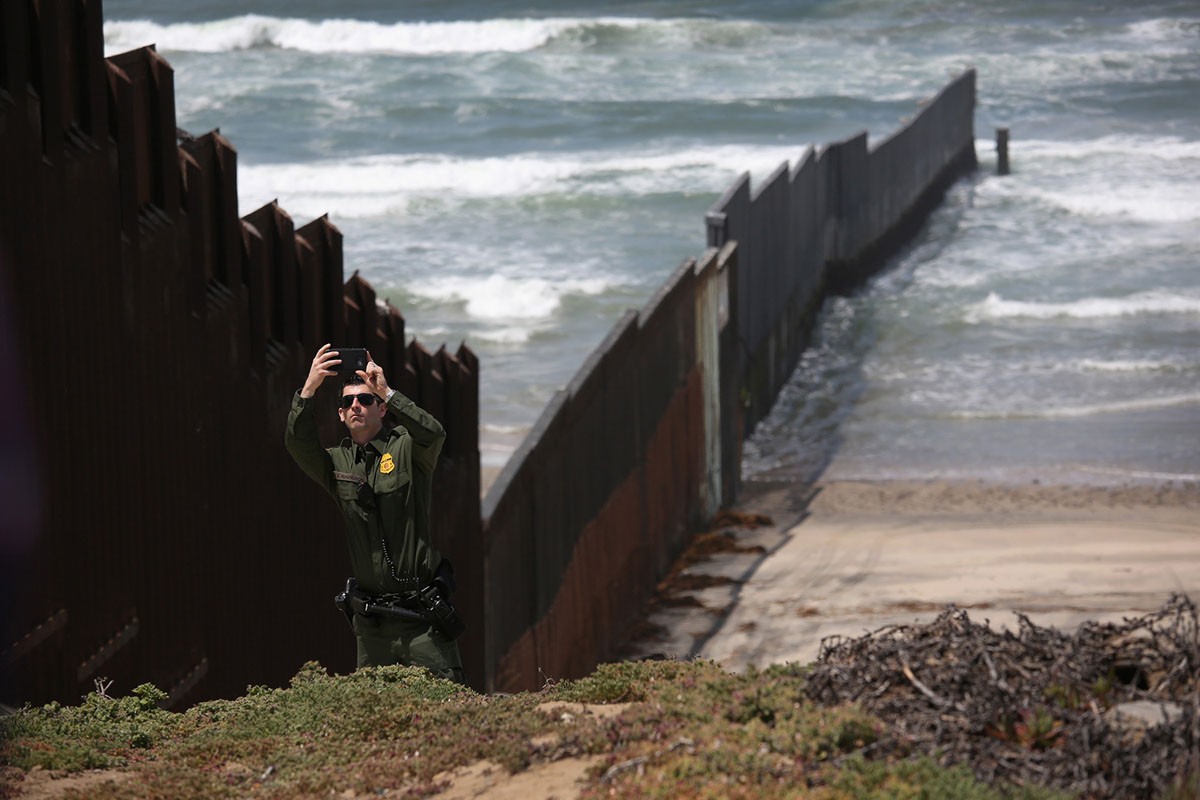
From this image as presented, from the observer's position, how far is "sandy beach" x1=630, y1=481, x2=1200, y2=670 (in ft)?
41.1

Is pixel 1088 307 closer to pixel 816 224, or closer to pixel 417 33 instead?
pixel 816 224

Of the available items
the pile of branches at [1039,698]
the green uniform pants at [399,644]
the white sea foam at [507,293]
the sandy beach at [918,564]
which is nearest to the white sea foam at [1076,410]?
the sandy beach at [918,564]

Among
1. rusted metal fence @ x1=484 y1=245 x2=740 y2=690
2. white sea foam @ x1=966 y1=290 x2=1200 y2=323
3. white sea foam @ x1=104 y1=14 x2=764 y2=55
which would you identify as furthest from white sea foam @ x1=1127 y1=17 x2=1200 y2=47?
Result: rusted metal fence @ x1=484 y1=245 x2=740 y2=690

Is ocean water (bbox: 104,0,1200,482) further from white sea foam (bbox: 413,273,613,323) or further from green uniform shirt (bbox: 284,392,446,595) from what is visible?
green uniform shirt (bbox: 284,392,446,595)

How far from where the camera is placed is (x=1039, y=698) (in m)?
4.91

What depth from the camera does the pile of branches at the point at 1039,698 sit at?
461 cm

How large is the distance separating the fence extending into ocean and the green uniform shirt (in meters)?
1.01

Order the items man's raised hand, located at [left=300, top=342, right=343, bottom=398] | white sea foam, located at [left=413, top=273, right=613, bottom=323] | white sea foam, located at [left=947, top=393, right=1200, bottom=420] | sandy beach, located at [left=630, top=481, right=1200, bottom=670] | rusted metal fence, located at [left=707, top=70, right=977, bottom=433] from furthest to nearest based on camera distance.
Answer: white sea foam, located at [left=413, top=273, right=613, bottom=323], white sea foam, located at [left=947, top=393, right=1200, bottom=420], rusted metal fence, located at [left=707, top=70, right=977, bottom=433], sandy beach, located at [left=630, top=481, right=1200, bottom=670], man's raised hand, located at [left=300, top=342, right=343, bottom=398]

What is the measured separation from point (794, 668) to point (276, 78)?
158 ft

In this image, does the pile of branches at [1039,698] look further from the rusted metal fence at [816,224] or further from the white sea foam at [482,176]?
the white sea foam at [482,176]

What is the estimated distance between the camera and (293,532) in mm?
8414

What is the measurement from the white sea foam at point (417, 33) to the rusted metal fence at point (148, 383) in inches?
1841

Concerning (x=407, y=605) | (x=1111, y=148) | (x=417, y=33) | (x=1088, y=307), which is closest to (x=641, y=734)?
(x=407, y=605)

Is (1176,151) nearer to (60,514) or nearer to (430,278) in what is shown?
(430,278)
